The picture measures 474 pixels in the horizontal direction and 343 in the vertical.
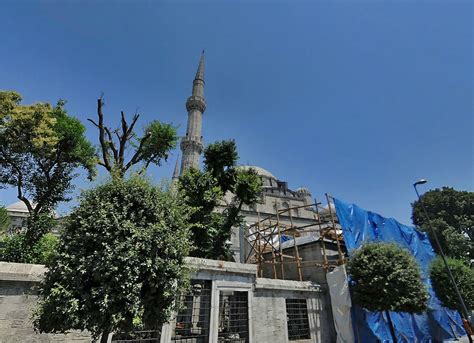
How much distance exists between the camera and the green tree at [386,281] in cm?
858

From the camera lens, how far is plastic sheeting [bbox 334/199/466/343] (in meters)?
9.80

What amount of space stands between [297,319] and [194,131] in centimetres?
2402

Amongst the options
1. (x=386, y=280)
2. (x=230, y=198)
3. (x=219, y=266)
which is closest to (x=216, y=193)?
(x=219, y=266)

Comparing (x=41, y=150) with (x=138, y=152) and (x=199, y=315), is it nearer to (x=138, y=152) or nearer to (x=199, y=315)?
(x=138, y=152)

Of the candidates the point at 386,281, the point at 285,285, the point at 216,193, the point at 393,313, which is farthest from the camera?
the point at 216,193

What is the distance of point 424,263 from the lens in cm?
1518

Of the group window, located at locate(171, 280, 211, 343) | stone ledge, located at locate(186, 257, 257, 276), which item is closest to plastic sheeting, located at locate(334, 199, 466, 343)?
stone ledge, located at locate(186, 257, 257, 276)

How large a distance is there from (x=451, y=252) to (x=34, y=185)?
38.3 metres

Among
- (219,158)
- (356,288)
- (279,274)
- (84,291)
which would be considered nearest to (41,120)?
(219,158)

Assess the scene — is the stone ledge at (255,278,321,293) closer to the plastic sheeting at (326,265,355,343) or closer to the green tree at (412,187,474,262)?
the plastic sheeting at (326,265,355,343)

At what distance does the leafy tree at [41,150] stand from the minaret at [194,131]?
14.8m

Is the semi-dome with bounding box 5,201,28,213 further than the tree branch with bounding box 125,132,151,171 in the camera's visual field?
Yes

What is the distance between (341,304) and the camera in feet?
31.8

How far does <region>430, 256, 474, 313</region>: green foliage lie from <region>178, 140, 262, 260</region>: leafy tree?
999 cm
